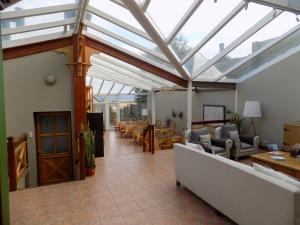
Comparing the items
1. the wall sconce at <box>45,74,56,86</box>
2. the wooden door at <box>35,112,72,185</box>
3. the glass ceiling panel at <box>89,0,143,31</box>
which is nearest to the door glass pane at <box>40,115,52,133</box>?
the wooden door at <box>35,112,72,185</box>

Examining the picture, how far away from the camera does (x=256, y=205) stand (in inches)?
103

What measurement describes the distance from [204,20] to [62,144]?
16.4ft

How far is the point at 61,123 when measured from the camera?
6.64 meters

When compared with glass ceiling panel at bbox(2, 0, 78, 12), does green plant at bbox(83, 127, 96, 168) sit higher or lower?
lower

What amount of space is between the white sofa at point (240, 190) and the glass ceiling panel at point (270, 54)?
4134mm

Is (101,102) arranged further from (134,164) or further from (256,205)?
(256,205)

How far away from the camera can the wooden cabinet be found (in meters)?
6.00

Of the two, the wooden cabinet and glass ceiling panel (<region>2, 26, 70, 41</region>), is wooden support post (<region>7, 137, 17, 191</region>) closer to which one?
glass ceiling panel (<region>2, 26, 70, 41</region>)

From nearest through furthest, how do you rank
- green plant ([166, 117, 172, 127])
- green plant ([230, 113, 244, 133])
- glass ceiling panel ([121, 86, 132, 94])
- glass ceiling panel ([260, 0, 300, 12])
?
glass ceiling panel ([260, 0, 300, 12]), green plant ([230, 113, 244, 133]), green plant ([166, 117, 172, 127]), glass ceiling panel ([121, 86, 132, 94])

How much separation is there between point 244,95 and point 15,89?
23.5ft

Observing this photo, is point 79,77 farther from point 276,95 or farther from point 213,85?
point 276,95

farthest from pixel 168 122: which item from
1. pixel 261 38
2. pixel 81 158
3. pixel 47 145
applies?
pixel 81 158

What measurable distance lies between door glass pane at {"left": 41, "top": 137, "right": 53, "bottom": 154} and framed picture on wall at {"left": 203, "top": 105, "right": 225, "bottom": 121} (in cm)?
621

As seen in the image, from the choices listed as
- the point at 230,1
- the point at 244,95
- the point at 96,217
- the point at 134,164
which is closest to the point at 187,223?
the point at 96,217
